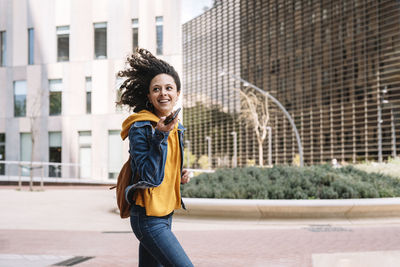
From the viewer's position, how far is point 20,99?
104 ft

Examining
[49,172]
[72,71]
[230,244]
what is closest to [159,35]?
[72,71]

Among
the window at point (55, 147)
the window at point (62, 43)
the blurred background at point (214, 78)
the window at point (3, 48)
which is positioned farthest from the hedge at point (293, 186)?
the window at point (3, 48)

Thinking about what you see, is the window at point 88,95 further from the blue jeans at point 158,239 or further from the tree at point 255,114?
the blue jeans at point 158,239

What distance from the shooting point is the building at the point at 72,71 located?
29.6 meters

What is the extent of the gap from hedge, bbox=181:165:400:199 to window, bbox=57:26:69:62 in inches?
805

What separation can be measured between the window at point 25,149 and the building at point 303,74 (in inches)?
843

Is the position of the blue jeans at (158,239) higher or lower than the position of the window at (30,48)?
lower

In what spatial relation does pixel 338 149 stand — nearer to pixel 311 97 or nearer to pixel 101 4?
pixel 311 97

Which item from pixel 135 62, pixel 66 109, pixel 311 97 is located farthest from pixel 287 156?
pixel 135 62

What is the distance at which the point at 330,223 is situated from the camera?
10602 mm

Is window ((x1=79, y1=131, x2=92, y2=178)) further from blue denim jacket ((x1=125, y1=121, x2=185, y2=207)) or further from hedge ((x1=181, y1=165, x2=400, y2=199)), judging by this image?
blue denim jacket ((x1=125, y1=121, x2=185, y2=207))

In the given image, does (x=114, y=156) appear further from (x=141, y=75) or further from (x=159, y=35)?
(x=141, y=75)

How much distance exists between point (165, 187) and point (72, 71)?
29.3 meters

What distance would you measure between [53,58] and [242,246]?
2600 cm
